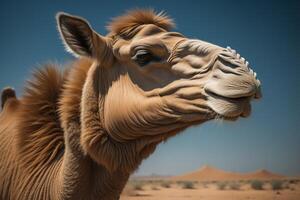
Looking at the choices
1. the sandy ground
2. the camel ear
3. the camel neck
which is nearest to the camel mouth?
the camel neck

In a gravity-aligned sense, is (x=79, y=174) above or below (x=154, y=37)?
below

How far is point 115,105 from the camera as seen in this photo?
3.38 metres

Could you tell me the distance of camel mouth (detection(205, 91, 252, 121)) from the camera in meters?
2.62

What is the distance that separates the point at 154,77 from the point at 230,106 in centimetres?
90

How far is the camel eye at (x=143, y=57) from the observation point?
3309mm

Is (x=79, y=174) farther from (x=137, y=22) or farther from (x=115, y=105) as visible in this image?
(x=137, y=22)

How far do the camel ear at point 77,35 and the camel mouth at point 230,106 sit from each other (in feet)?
4.94

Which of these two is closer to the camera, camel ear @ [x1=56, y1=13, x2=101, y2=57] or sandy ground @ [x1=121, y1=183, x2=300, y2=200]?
camel ear @ [x1=56, y1=13, x2=101, y2=57]

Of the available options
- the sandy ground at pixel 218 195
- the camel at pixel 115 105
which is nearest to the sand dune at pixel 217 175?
the sandy ground at pixel 218 195

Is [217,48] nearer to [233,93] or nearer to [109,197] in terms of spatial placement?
[233,93]

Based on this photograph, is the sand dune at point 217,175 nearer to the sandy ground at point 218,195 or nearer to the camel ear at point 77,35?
the sandy ground at point 218,195

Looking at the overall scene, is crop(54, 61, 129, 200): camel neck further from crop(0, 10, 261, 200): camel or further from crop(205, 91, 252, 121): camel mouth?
crop(205, 91, 252, 121): camel mouth

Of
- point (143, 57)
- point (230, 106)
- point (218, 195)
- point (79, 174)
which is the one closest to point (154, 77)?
point (143, 57)

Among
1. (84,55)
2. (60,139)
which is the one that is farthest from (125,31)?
(60,139)
